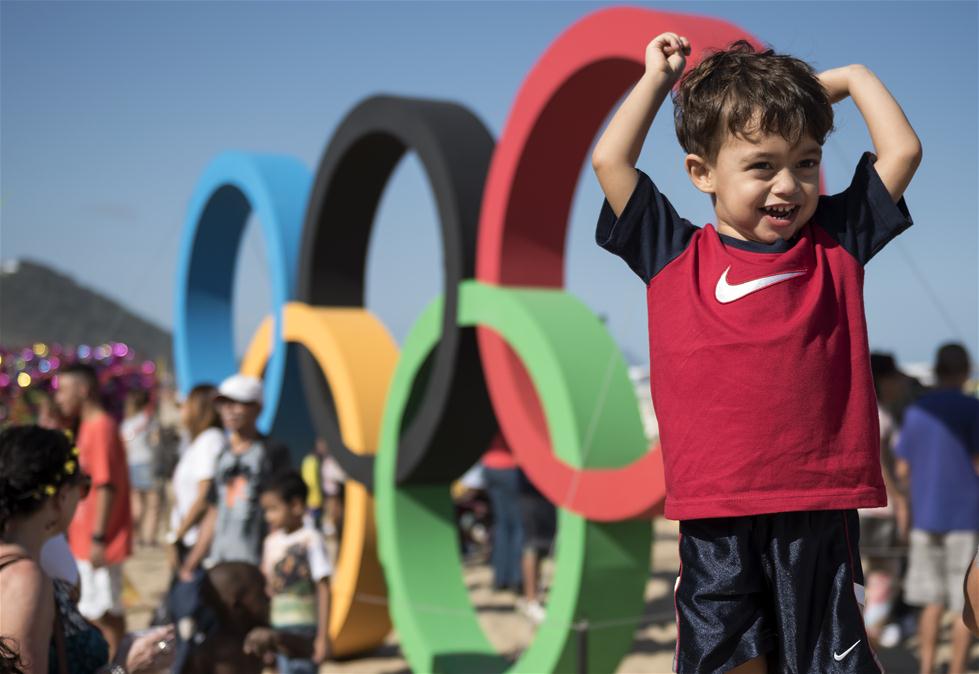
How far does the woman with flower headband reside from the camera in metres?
2.32

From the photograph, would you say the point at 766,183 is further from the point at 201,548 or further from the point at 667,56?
the point at 201,548

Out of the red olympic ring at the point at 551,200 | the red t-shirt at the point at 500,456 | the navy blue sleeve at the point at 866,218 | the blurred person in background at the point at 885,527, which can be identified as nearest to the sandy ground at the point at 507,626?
the blurred person in background at the point at 885,527

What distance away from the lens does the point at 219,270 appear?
9.76 m

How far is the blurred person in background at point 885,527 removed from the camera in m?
5.86

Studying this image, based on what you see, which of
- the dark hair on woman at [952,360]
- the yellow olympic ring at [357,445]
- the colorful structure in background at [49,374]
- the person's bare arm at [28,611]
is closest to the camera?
the person's bare arm at [28,611]

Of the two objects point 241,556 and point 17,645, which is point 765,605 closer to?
point 17,645

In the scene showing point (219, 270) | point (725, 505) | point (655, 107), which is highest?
point (219, 270)

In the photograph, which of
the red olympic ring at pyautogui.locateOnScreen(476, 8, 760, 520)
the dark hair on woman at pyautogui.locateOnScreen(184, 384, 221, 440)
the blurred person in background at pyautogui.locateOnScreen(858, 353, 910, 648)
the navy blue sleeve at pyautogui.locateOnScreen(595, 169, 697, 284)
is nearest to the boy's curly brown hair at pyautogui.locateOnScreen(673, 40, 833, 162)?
the navy blue sleeve at pyautogui.locateOnScreen(595, 169, 697, 284)

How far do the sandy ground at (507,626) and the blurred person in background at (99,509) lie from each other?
1.48m

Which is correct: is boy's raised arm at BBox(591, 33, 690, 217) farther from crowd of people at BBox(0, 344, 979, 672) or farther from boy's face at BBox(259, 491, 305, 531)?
boy's face at BBox(259, 491, 305, 531)

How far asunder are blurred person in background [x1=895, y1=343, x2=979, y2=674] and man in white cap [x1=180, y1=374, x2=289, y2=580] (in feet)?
9.93

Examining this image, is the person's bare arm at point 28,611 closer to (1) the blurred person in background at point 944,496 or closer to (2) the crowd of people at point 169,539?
(2) the crowd of people at point 169,539

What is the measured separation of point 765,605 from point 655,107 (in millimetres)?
841

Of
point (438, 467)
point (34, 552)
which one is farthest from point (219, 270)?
point (34, 552)
